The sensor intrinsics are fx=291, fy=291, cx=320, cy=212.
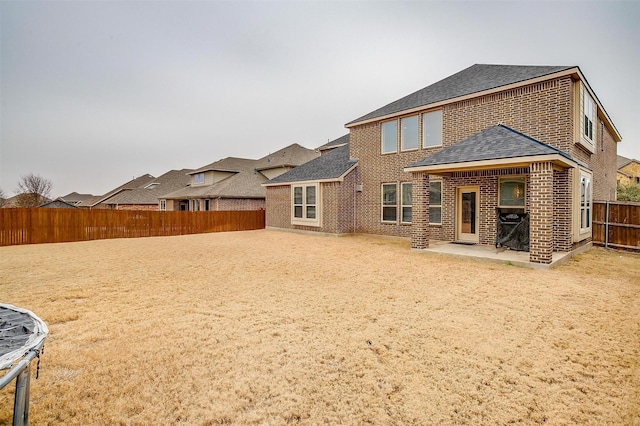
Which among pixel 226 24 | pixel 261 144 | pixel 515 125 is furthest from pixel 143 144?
pixel 515 125

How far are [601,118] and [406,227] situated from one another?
9139mm

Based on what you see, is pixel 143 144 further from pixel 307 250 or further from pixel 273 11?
pixel 307 250

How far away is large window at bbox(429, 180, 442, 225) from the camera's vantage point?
473 inches

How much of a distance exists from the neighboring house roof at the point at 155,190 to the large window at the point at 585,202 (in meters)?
33.4

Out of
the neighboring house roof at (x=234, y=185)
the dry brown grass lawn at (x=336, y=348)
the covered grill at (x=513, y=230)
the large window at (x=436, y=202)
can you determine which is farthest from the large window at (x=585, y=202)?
the neighboring house roof at (x=234, y=185)

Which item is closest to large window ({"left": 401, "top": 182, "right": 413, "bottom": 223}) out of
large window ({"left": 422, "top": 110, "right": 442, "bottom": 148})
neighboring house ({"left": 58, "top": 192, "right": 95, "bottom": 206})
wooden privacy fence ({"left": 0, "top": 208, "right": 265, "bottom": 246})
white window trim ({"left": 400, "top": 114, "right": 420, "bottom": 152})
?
white window trim ({"left": 400, "top": 114, "right": 420, "bottom": 152})

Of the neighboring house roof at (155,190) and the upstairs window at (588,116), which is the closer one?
the upstairs window at (588,116)

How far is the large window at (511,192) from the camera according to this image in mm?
9977

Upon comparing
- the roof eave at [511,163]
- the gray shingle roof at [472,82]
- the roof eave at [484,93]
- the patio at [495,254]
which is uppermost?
the gray shingle roof at [472,82]

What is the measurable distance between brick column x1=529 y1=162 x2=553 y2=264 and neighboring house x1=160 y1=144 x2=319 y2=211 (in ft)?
67.3

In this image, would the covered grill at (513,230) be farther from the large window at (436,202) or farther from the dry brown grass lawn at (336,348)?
the dry brown grass lawn at (336,348)

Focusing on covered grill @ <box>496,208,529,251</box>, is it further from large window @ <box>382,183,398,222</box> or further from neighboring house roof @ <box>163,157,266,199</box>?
neighboring house roof @ <box>163,157,266,199</box>

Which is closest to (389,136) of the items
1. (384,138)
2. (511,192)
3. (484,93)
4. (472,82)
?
(384,138)

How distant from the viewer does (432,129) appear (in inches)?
489
